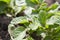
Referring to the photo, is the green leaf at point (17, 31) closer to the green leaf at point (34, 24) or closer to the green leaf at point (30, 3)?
the green leaf at point (34, 24)

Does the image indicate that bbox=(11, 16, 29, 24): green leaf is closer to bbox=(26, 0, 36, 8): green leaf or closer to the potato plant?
the potato plant

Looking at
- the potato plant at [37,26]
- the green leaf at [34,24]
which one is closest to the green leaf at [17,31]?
the potato plant at [37,26]

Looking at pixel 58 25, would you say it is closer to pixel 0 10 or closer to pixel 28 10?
pixel 28 10

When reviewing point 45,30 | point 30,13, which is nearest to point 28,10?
point 30,13

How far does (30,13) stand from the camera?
1.63m

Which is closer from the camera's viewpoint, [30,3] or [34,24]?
[34,24]

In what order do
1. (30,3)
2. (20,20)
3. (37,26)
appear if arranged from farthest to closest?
1. (30,3)
2. (20,20)
3. (37,26)

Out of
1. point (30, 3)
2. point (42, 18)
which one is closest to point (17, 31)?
point (42, 18)

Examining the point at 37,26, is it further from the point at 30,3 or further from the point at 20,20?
the point at 30,3

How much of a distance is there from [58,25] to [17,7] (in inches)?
18.3

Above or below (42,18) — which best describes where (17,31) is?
below

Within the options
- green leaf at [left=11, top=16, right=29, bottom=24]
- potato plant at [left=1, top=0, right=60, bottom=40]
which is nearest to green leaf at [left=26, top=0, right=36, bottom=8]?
potato plant at [left=1, top=0, right=60, bottom=40]

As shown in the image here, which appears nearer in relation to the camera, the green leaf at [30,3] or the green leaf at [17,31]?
the green leaf at [17,31]

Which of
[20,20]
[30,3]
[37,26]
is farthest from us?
[30,3]
